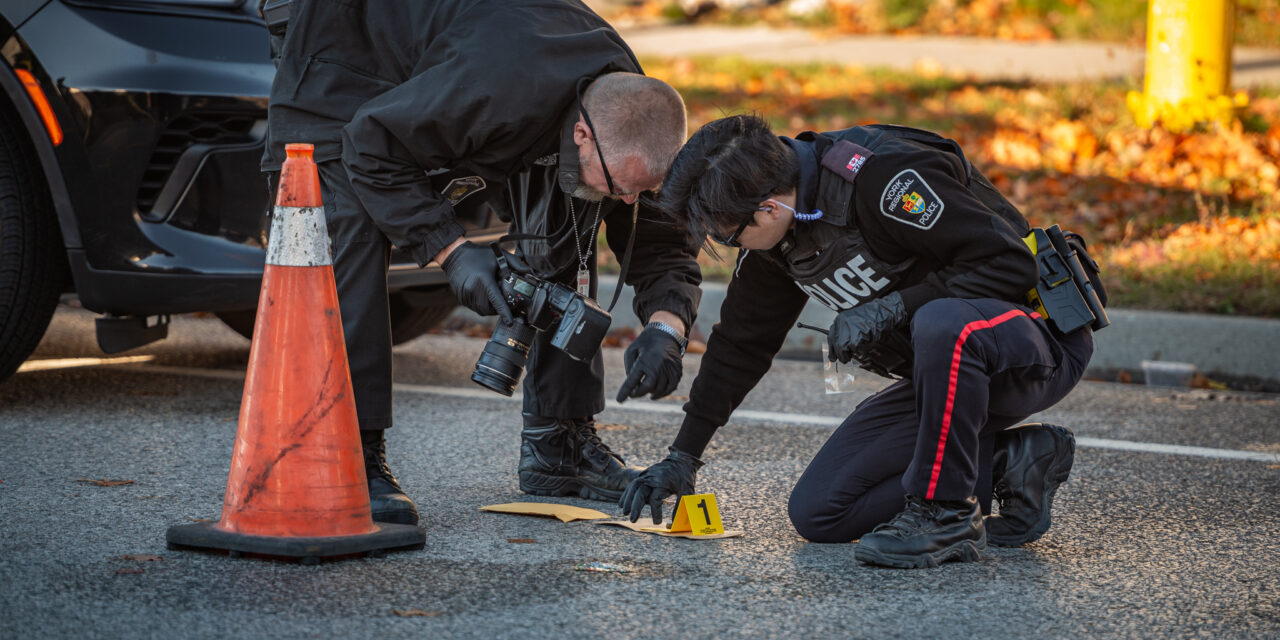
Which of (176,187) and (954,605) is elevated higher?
(176,187)

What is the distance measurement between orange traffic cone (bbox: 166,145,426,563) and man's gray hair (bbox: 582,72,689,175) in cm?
64

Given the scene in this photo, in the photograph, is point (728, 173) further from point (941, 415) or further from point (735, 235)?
point (941, 415)

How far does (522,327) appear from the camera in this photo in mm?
3131

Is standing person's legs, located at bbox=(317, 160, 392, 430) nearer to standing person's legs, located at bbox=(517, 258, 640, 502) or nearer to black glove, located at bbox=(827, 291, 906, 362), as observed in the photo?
standing person's legs, located at bbox=(517, 258, 640, 502)

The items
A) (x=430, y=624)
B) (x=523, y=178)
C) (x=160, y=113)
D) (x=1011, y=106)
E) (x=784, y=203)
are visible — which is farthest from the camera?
(x=1011, y=106)

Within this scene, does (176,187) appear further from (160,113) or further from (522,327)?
(522,327)

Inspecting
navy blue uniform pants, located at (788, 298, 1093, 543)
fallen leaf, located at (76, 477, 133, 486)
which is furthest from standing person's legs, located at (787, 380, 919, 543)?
fallen leaf, located at (76, 477, 133, 486)

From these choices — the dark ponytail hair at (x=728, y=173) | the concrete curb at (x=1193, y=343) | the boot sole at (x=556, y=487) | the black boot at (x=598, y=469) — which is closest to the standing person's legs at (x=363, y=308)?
the boot sole at (x=556, y=487)

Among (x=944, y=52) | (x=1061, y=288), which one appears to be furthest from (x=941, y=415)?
(x=944, y=52)

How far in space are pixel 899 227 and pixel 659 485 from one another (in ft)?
2.71

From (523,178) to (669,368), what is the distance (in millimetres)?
628

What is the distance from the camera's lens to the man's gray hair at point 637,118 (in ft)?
10.1

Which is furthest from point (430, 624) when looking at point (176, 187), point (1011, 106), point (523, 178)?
point (1011, 106)

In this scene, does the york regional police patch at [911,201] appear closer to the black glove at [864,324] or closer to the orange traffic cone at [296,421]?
the black glove at [864,324]
